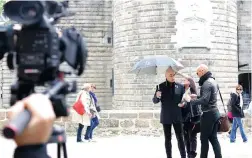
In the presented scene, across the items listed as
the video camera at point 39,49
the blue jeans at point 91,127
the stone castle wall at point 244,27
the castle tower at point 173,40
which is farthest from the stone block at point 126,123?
the stone castle wall at point 244,27

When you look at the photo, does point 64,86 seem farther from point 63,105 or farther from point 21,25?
point 21,25

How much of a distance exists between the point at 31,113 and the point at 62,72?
0.60m

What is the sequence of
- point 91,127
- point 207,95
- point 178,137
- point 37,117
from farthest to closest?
point 91,127
point 178,137
point 207,95
point 37,117

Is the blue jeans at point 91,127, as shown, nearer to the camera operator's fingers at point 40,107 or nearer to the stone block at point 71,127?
the stone block at point 71,127

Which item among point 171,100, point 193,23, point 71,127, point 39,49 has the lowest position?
point 71,127

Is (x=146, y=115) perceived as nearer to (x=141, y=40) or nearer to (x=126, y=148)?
(x=126, y=148)

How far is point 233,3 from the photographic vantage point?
787 inches

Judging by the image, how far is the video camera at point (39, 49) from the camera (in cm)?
291

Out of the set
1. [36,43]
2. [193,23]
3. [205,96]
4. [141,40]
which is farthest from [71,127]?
[36,43]

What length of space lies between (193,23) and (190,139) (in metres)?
10.4

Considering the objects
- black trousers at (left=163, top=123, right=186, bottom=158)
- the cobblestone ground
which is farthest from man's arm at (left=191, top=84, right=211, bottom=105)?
the cobblestone ground

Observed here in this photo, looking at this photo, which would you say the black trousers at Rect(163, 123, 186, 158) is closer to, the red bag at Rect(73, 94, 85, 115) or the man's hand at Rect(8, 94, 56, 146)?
the red bag at Rect(73, 94, 85, 115)

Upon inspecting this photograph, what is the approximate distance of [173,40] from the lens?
1852cm

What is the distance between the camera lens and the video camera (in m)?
2.91
